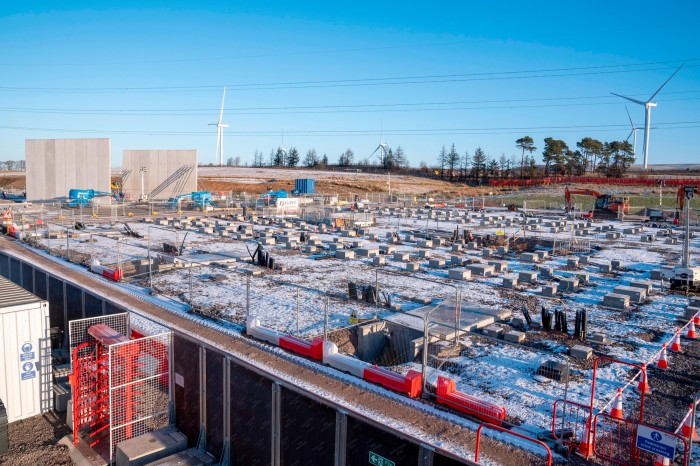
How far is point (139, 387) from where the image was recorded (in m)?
10.8

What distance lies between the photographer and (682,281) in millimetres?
21859

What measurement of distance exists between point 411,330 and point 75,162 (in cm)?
5545

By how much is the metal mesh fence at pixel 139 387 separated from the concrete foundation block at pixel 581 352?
9561 millimetres

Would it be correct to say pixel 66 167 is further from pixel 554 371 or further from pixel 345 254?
pixel 554 371

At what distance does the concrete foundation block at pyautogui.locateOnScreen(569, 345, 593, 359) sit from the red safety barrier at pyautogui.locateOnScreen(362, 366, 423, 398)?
479 cm

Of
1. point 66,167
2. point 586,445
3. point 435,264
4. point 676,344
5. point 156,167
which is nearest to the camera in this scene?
point 586,445

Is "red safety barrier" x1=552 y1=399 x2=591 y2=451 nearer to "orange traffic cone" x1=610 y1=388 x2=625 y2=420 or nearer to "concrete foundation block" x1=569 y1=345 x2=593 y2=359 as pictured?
"orange traffic cone" x1=610 y1=388 x2=625 y2=420

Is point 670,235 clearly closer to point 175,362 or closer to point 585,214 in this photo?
point 585,214

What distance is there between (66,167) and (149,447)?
2278 inches

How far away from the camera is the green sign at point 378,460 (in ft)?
23.0

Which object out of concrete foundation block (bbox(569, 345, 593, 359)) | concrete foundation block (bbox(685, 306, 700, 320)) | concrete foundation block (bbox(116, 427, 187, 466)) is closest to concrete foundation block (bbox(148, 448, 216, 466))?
concrete foundation block (bbox(116, 427, 187, 466))

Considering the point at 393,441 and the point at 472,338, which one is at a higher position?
the point at 393,441

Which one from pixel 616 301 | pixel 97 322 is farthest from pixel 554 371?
pixel 97 322

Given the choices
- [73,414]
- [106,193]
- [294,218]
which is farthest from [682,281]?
[106,193]
